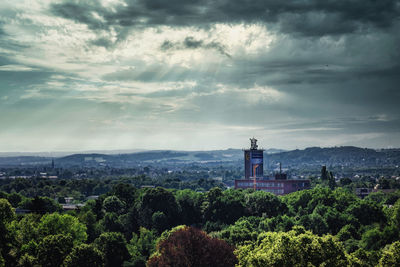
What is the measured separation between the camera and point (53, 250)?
2386 inches

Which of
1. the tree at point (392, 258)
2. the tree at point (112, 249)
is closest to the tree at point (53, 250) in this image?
the tree at point (112, 249)

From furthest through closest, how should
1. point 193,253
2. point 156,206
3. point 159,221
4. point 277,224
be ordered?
point 156,206 < point 159,221 < point 277,224 < point 193,253

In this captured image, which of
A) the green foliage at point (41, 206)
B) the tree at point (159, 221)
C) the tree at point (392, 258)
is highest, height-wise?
the tree at point (392, 258)

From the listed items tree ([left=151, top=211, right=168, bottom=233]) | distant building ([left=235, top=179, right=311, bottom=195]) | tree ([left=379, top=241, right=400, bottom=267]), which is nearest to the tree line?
tree ([left=379, top=241, right=400, bottom=267])

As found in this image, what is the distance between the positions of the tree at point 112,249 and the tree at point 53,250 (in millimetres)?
12712

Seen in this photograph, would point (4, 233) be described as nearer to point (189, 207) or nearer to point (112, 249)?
point (112, 249)

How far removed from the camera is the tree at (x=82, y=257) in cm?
5894

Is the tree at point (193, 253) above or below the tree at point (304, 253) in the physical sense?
below

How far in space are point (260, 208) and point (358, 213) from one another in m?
19.8

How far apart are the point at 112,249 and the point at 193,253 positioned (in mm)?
20535

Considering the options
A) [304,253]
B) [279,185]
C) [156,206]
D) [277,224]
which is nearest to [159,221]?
Answer: [156,206]

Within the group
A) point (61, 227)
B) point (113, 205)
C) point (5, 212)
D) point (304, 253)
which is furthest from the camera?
point (113, 205)

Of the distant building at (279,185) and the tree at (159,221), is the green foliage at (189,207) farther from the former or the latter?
the distant building at (279,185)

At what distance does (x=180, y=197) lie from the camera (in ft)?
361
